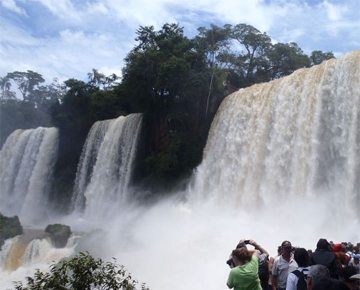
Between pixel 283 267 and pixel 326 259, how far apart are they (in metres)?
0.60

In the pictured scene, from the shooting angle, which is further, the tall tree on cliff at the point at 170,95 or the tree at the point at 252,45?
the tree at the point at 252,45

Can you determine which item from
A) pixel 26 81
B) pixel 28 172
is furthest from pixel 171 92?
pixel 26 81

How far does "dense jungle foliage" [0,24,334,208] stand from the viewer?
19688 millimetres

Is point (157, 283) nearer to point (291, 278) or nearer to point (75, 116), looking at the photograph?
point (291, 278)

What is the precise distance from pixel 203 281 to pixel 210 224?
4013mm

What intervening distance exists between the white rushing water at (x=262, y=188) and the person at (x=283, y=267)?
5355 mm

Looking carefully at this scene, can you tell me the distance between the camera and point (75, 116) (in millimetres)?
28406

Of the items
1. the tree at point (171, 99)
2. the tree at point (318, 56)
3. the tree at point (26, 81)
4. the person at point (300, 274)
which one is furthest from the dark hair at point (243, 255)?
the tree at point (26, 81)

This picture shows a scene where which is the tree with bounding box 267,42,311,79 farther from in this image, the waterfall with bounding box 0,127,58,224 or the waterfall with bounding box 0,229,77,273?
the waterfall with bounding box 0,229,77,273

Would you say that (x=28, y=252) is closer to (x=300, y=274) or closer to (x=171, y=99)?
(x=171, y=99)

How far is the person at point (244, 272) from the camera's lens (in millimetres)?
3584

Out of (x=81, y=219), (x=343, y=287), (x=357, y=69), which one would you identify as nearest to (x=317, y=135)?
(x=357, y=69)

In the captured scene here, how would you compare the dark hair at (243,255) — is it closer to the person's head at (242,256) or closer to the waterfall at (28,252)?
Answer: the person's head at (242,256)

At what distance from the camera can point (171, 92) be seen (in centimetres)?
2100
